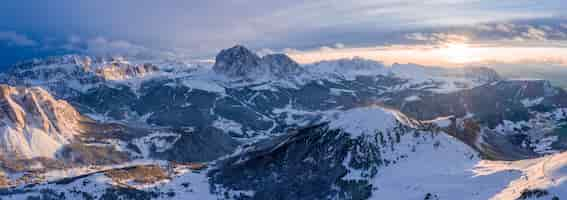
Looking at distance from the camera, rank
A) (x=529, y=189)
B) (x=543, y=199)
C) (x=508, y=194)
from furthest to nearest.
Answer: (x=508, y=194), (x=529, y=189), (x=543, y=199)

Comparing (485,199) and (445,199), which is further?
(445,199)

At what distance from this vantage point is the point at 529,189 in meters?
166

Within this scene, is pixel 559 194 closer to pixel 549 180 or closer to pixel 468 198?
pixel 549 180

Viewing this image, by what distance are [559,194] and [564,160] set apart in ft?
148

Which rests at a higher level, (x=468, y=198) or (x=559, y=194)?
(x=559, y=194)

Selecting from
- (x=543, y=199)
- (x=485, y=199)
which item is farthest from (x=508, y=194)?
(x=543, y=199)

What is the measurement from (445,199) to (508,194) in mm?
27419

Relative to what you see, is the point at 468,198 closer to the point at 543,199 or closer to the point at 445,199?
the point at 445,199

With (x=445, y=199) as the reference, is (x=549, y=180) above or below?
above

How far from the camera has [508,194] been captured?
176750mm

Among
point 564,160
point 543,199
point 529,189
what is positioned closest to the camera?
point 543,199

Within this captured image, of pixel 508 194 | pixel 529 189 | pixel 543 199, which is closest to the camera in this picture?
pixel 543 199

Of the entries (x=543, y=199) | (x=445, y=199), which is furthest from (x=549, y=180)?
(x=445, y=199)

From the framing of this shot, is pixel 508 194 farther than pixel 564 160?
No
